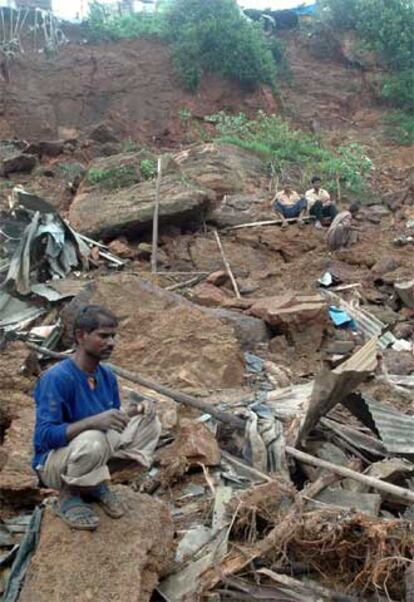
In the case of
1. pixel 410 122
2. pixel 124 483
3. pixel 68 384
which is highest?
pixel 68 384

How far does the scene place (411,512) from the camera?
4.21 meters


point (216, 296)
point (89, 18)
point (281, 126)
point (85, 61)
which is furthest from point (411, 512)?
point (89, 18)

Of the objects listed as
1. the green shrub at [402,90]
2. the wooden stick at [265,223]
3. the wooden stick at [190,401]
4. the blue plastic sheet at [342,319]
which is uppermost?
the wooden stick at [190,401]

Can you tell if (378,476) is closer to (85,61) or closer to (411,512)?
(411,512)

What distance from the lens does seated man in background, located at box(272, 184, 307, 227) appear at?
1279 cm

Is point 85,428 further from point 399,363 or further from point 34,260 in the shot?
point 34,260

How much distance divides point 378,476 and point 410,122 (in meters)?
→ 17.4

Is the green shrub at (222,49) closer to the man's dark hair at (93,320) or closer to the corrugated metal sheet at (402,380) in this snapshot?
the corrugated metal sheet at (402,380)

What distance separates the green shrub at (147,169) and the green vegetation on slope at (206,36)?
7874mm

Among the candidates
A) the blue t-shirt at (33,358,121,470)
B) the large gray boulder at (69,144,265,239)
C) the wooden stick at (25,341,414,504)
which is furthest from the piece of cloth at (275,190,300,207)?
the blue t-shirt at (33,358,121,470)

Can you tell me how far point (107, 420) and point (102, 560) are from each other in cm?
68

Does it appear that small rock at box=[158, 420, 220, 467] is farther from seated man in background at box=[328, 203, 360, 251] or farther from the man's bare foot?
seated man in background at box=[328, 203, 360, 251]

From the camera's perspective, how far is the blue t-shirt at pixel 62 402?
3.39 meters

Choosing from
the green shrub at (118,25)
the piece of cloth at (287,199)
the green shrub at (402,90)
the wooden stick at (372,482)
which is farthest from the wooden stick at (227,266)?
the green shrub at (402,90)
